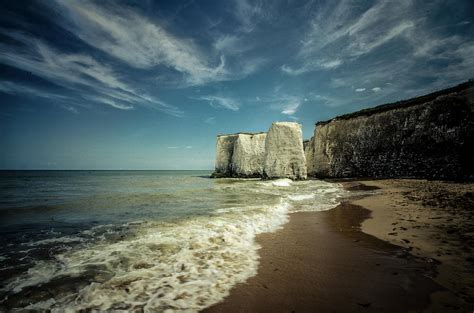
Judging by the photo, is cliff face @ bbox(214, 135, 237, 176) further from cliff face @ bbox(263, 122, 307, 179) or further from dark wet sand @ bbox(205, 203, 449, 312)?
dark wet sand @ bbox(205, 203, 449, 312)

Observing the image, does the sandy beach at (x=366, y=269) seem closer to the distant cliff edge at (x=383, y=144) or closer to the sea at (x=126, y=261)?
the sea at (x=126, y=261)

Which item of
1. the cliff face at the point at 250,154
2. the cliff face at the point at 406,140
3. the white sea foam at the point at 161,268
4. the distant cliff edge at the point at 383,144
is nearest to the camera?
the white sea foam at the point at 161,268

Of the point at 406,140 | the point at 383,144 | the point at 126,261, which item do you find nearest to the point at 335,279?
the point at 126,261

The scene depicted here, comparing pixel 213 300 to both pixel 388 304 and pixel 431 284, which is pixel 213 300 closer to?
pixel 388 304

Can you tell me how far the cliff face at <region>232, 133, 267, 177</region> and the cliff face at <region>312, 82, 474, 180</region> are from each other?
10.2 meters

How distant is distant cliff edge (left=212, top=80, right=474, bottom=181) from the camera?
1730 centimetres

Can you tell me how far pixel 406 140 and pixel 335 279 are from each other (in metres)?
24.9

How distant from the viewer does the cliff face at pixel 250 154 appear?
133 feet

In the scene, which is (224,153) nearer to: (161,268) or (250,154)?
(250,154)

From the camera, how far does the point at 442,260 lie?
10.6 ft

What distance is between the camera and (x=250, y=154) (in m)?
40.7

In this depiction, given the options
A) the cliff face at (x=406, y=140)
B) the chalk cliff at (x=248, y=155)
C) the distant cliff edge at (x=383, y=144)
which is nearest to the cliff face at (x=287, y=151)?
the distant cliff edge at (x=383, y=144)

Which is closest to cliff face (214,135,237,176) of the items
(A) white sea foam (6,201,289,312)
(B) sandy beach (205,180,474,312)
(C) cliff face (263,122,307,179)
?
(C) cliff face (263,122,307,179)

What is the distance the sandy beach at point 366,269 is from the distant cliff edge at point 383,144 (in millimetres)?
16555
